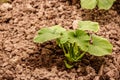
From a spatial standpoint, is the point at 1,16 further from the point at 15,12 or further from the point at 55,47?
the point at 55,47

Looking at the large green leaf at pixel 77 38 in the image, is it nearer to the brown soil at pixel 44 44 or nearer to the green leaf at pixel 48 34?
the green leaf at pixel 48 34

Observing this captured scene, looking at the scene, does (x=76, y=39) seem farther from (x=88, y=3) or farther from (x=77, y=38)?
(x=88, y=3)

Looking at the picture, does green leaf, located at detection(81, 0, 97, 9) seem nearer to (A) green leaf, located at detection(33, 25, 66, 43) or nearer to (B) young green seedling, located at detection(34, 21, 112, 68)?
(B) young green seedling, located at detection(34, 21, 112, 68)

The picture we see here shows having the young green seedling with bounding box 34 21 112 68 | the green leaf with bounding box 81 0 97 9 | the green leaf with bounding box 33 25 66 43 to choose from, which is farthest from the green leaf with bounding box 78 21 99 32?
the green leaf with bounding box 81 0 97 9

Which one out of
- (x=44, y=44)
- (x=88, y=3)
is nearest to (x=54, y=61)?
(x=44, y=44)

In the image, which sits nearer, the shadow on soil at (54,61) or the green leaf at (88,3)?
the shadow on soil at (54,61)

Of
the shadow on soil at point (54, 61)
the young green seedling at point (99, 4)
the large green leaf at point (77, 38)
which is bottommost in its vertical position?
the shadow on soil at point (54, 61)

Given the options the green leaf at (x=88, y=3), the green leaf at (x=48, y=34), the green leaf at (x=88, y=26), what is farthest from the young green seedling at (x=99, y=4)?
the green leaf at (x=48, y=34)
